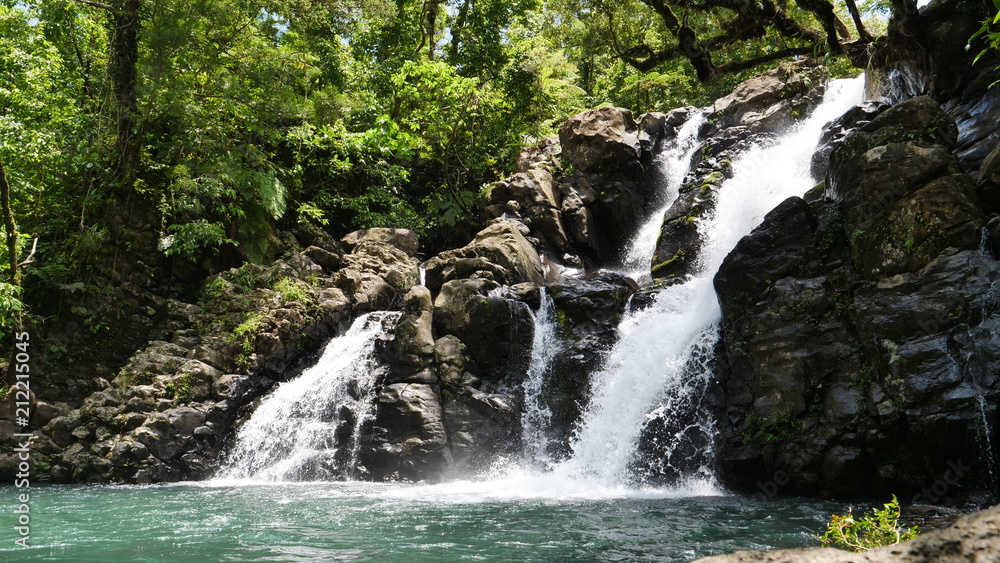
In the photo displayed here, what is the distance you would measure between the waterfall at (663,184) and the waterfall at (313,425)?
24.1ft

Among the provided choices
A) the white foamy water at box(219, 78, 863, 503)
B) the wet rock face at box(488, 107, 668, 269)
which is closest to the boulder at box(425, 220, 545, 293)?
the white foamy water at box(219, 78, 863, 503)

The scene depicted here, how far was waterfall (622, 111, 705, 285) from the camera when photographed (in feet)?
55.2

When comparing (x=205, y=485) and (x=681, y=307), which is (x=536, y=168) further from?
(x=205, y=485)

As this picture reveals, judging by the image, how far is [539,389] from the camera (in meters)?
12.1

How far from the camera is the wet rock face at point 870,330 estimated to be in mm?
7785

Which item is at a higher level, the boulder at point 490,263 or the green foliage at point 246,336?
the boulder at point 490,263

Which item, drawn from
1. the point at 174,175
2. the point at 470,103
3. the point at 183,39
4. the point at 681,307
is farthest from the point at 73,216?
the point at 681,307

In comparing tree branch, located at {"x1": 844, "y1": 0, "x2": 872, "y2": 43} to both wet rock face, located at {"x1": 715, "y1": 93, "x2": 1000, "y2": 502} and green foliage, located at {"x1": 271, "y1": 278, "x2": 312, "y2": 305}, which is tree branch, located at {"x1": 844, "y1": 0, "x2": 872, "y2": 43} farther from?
green foliage, located at {"x1": 271, "y1": 278, "x2": 312, "y2": 305}

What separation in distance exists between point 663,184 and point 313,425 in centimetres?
1222

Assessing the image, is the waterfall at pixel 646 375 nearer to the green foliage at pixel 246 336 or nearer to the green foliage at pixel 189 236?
the green foliage at pixel 246 336

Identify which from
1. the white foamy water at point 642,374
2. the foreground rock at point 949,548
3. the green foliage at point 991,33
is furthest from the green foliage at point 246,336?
the foreground rock at point 949,548

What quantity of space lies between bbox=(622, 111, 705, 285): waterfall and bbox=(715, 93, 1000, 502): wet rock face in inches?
228

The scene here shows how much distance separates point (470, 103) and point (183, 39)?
357 inches

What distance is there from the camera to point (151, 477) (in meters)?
11.5
